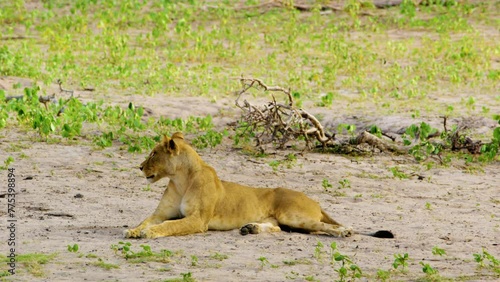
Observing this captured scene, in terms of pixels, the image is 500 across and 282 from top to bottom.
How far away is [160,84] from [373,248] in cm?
669

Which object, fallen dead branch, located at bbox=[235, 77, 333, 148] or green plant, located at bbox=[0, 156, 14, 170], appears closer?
green plant, located at bbox=[0, 156, 14, 170]

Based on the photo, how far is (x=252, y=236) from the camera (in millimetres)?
7852

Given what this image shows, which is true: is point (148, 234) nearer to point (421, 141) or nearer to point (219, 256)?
point (219, 256)

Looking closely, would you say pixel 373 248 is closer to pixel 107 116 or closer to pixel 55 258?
pixel 55 258

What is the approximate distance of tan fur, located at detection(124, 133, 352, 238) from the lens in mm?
7957

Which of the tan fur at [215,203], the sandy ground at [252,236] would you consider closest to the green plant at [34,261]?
the sandy ground at [252,236]

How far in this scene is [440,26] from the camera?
17.8 metres

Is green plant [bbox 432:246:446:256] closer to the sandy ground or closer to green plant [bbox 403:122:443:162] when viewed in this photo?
the sandy ground

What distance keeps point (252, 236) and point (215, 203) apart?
0.37m

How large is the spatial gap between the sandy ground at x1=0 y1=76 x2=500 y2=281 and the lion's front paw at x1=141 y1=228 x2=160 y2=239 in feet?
0.15

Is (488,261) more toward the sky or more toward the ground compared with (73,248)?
more toward the ground

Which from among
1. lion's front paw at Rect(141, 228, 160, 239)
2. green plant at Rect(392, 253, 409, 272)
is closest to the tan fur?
lion's front paw at Rect(141, 228, 160, 239)

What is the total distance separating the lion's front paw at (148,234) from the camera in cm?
761

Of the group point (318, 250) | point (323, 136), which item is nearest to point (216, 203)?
point (318, 250)
